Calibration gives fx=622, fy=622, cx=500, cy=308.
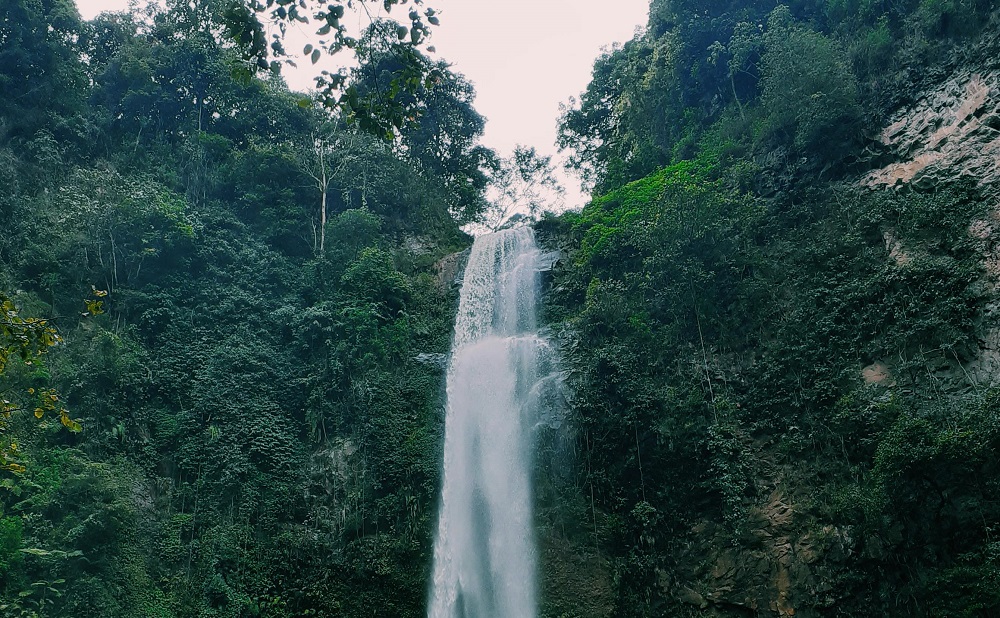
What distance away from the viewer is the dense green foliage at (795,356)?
7855 mm

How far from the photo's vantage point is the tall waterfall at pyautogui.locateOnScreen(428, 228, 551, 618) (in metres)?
10.8

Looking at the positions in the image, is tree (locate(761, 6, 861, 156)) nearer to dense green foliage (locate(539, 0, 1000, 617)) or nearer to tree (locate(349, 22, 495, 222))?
dense green foliage (locate(539, 0, 1000, 617))

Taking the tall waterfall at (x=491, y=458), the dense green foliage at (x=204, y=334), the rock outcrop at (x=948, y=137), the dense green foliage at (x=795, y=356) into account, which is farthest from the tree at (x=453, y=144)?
the rock outcrop at (x=948, y=137)

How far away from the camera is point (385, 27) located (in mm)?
3646

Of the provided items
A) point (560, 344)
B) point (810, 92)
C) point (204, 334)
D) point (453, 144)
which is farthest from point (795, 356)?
point (453, 144)

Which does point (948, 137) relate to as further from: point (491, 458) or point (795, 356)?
point (491, 458)

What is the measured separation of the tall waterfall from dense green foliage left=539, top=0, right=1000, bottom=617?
76 cm

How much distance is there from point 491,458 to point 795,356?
585 centimetres

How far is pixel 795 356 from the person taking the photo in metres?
10.3

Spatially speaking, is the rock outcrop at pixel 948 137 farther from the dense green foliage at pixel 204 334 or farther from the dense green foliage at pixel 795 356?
the dense green foliage at pixel 204 334

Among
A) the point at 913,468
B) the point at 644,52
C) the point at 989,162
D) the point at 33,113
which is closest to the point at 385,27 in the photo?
the point at 913,468

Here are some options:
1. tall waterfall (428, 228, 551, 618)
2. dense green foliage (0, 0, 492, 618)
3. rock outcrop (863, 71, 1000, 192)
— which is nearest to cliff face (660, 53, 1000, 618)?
rock outcrop (863, 71, 1000, 192)

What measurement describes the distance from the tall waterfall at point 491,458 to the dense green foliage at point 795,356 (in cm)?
76

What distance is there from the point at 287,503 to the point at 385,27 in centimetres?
1093
